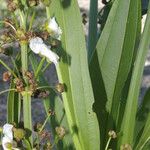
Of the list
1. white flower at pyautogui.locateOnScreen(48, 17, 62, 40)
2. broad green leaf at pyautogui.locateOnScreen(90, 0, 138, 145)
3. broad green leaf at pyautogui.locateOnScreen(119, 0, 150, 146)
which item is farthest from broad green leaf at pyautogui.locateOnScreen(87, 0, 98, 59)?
white flower at pyautogui.locateOnScreen(48, 17, 62, 40)

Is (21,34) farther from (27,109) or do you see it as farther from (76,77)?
(76,77)

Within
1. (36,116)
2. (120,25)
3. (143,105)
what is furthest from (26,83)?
(36,116)

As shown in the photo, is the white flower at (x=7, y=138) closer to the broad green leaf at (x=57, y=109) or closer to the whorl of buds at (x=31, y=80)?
the whorl of buds at (x=31, y=80)

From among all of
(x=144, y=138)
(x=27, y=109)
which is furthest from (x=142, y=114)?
(x=27, y=109)

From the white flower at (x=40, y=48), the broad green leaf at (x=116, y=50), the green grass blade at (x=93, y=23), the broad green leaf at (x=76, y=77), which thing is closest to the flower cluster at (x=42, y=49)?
the white flower at (x=40, y=48)

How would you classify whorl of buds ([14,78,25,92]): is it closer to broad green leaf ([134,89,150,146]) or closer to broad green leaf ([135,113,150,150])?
broad green leaf ([135,113,150,150])

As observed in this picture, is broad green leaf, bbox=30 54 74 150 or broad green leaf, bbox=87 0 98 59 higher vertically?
broad green leaf, bbox=87 0 98 59

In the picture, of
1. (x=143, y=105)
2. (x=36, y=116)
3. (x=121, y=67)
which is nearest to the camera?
(x=121, y=67)

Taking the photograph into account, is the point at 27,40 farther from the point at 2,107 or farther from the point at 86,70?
the point at 2,107
